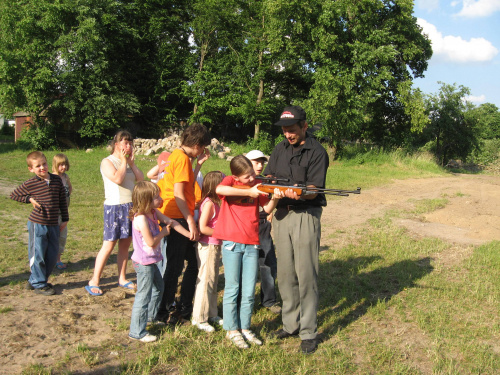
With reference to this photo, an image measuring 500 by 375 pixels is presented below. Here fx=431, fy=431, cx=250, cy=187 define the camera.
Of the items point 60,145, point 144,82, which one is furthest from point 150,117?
point 60,145

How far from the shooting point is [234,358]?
12.8 feet

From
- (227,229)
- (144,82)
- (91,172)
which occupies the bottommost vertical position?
(91,172)

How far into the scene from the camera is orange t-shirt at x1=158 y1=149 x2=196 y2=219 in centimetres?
429

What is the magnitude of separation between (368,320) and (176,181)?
9.17 feet

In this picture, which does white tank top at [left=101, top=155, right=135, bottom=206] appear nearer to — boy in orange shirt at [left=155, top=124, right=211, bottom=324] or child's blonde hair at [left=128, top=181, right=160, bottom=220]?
boy in orange shirt at [left=155, top=124, right=211, bottom=324]

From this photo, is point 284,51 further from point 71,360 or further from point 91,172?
point 71,360

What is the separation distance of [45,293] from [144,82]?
33.0m

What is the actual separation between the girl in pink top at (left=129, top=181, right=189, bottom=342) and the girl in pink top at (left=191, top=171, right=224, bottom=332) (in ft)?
1.53

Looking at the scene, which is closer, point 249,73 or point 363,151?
point 363,151

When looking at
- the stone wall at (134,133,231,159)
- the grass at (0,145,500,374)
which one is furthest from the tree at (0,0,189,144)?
the grass at (0,145,500,374)

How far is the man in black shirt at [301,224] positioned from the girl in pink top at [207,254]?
26.8 inches

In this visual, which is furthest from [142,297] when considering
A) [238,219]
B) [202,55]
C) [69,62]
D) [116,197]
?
[202,55]

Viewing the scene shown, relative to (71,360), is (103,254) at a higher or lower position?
higher

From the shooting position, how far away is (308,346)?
4.18 m
